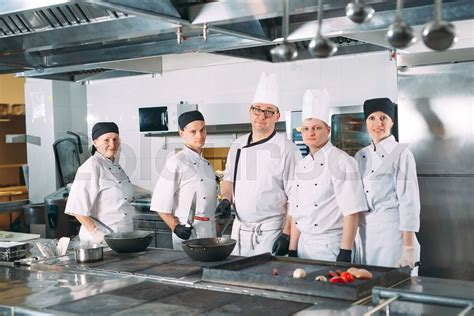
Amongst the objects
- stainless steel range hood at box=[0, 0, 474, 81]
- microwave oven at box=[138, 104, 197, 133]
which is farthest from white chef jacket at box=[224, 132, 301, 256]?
microwave oven at box=[138, 104, 197, 133]

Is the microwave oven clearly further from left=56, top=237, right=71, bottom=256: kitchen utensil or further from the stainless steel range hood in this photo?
left=56, top=237, right=71, bottom=256: kitchen utensil

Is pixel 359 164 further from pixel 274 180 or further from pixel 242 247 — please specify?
pixel 242 247

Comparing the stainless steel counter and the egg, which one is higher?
the egg

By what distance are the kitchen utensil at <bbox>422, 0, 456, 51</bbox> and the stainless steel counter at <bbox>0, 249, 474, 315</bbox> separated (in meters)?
0.98

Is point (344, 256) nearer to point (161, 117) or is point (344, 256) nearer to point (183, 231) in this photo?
point (183, 231)

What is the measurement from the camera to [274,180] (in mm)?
3871

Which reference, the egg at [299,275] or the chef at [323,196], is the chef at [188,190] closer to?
the chef at [323,196]

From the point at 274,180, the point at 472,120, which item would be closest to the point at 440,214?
the point at 472,120

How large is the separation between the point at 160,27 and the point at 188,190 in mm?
1480

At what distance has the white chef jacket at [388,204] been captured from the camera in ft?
11.8

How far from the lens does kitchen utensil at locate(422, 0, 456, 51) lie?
1560 mm

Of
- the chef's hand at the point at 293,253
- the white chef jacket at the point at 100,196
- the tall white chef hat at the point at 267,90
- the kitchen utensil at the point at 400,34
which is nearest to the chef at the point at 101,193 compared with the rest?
the white chef jacket at the point at 100,196

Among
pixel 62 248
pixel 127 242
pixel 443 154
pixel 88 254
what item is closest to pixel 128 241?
pixel 127 242

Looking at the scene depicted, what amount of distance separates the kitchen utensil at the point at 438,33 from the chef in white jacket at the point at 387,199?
2.12 metres
